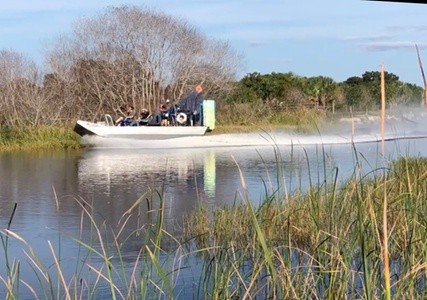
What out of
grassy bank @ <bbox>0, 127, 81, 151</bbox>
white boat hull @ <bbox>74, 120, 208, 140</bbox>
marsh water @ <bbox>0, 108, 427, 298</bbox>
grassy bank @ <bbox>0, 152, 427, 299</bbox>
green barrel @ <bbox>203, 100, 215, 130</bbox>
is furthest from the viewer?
green barrel @ <bbox>203, 100, 215, 130</bbox>

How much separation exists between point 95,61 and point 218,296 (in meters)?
18.5

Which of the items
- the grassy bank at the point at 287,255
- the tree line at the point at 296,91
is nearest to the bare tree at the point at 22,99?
the tree line at the point at 296,91

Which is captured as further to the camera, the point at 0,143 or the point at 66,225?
the point at 0,143

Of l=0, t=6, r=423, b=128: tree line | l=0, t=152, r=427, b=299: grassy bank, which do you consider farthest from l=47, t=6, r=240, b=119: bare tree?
l=0, t=152, r=427, b=299: grassy bank

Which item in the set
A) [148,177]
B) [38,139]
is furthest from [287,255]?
[38,139]

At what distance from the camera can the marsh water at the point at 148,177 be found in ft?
15.9

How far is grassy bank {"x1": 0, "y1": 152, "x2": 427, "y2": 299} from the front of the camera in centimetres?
242

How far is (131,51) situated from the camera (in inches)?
818

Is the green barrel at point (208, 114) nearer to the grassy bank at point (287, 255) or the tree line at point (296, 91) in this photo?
the tree line at point (296, 91)

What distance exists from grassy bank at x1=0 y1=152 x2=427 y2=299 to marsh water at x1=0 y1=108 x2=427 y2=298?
141mm

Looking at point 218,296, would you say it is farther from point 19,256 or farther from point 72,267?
point 19,256

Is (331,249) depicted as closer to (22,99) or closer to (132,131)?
(132,131)

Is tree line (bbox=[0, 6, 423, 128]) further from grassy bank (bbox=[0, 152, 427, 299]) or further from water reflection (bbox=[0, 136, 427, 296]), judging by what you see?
grassy bank (bbox=[0, 152, 427, 299])

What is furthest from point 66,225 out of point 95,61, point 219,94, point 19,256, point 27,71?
point 219,94
